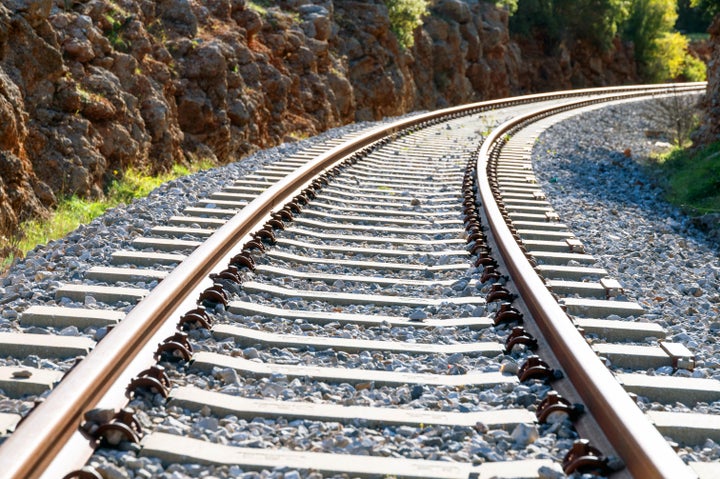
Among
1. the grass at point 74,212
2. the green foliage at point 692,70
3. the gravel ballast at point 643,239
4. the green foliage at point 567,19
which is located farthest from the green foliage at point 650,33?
the grass at point 74,212

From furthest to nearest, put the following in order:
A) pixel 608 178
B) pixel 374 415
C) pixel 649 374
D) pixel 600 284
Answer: pixel 608 178
pixel 600 284
pixel 649 374
pixel 374 415

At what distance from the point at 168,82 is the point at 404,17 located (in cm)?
1369

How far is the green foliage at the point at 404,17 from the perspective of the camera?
23.1 m

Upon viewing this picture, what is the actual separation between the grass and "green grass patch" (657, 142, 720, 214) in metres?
6.20

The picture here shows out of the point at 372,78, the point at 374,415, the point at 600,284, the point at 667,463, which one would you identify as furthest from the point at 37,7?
the point at 372,78

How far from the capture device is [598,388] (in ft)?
10.0

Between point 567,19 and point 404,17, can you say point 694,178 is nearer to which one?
point 404,17

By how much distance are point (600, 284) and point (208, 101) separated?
8328 mm

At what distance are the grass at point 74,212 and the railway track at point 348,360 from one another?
127 centimetres

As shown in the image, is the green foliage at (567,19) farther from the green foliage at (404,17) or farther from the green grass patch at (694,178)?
the green grass patch at (694,178)

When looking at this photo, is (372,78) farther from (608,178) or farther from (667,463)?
(667,463)

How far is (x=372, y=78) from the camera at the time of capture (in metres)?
21.4

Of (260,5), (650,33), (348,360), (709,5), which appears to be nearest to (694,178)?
(709,5)

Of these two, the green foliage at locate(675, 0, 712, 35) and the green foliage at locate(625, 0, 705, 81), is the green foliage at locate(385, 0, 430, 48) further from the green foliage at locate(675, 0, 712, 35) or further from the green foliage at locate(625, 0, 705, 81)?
the green foliage at locate(675, 0, 712, 35)
